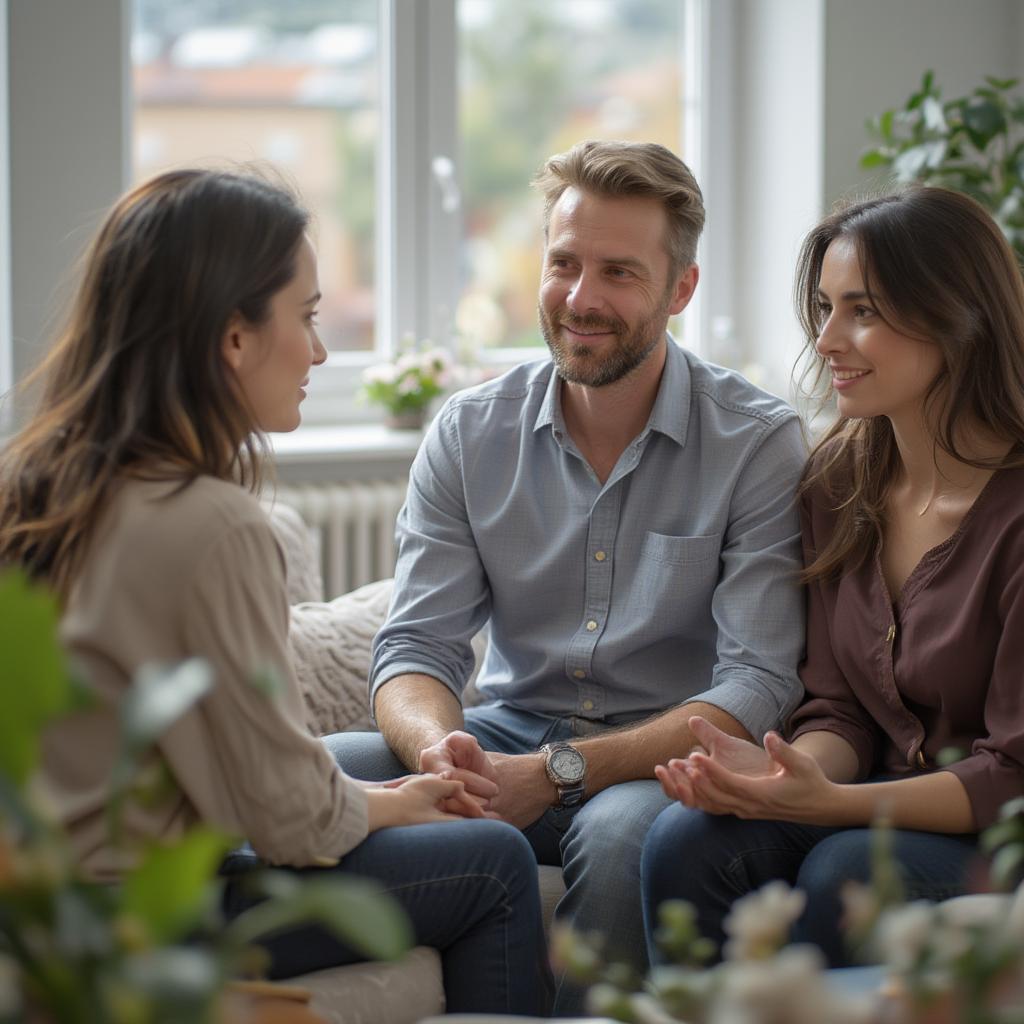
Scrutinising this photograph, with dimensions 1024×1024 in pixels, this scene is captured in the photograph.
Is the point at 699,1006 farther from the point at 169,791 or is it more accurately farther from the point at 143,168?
the point at 143,168

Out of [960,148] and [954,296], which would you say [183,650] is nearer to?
[954,296]

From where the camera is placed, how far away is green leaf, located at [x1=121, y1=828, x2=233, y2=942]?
0.67m

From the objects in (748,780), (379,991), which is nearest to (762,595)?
(748,780)

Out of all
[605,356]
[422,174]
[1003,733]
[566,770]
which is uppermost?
[422,174]

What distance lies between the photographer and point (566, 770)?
6.39 feet

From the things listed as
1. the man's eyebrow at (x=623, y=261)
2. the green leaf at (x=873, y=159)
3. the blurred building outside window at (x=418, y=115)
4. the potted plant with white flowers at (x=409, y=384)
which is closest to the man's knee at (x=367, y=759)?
the man's eyebrow at (x=623, y=261)

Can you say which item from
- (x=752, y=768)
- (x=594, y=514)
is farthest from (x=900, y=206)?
(x=752, y=768)

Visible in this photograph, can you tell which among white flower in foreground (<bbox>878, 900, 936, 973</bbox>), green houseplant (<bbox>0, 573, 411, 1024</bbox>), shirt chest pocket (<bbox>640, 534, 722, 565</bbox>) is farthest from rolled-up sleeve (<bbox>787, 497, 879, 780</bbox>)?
green houseplant (<bbox>0, 573, 411, 1024</bbox>)

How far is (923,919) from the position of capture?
2.37 feet

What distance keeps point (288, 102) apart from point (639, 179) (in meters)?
1.72

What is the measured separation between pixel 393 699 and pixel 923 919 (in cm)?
140

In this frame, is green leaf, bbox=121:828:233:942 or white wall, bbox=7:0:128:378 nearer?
green leaf, bbox=121:828:233:942

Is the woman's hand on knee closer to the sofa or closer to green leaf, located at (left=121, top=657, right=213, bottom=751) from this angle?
the sofa

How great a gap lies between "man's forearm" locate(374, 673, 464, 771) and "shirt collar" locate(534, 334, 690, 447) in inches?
17.4
